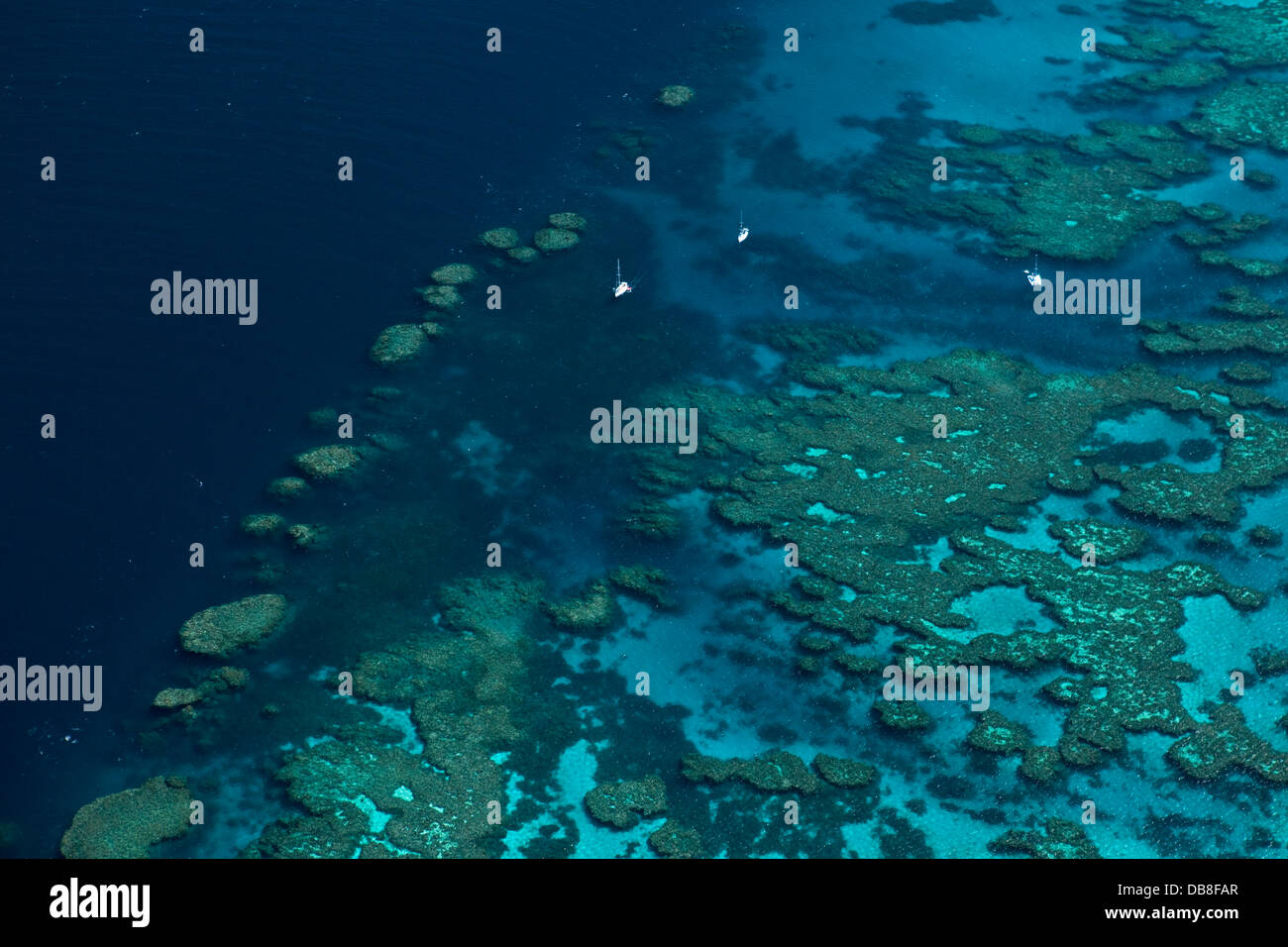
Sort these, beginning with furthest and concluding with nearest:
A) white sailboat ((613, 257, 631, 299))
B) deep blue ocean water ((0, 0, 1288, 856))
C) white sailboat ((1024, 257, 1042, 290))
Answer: white sailboat ((1024, 257, 1042, 290)) < white sailboat ((613, 257, 631, 299)) < deep blue ocean water ((0, 0, 1288, 856))

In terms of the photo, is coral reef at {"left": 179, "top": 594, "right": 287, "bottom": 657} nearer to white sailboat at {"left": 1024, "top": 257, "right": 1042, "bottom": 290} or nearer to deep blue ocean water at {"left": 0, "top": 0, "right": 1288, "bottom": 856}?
deep blue ocean water at {"left": 0, "top": 0, "right": 1288, "bottom": 856}

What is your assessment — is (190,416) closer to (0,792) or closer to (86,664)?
(86,664)

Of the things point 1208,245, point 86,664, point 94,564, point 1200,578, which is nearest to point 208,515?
point 94,564

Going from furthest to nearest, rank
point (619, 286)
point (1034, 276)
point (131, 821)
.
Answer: point (1034, 276) < point (619, 286) < point (131, 821)

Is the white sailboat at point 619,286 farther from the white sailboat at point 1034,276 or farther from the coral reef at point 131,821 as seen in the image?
the coral reef at point 131,821

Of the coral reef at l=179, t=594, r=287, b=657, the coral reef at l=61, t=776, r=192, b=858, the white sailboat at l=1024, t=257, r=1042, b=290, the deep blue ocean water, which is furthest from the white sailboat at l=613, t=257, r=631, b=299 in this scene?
the coral reef at l=61, t=776, r=192, b=858

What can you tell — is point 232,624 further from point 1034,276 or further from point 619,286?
point 1034,276

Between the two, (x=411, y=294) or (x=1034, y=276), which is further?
(x=1034, y=276)

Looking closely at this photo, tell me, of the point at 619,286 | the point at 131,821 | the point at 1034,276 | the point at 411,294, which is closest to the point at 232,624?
the point at 131,821
